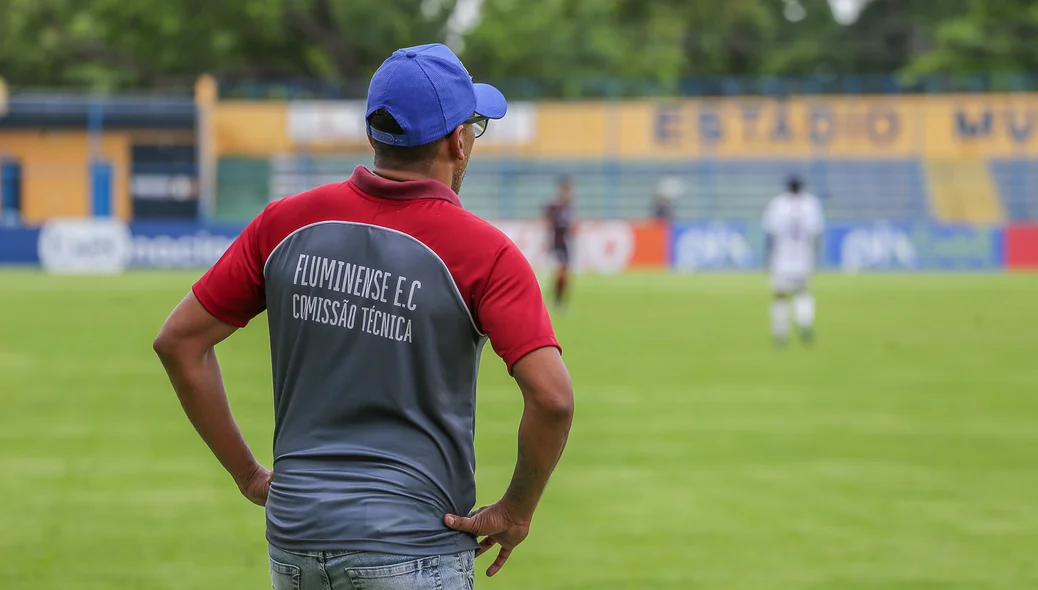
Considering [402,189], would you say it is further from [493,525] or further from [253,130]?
[253,130]

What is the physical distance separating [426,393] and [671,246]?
38.1 metres

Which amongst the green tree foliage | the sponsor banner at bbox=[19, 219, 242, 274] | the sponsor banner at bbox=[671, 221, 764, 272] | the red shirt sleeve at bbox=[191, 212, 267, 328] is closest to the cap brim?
the red shirt sleeve at bbox=[191, 212, 267, 328]

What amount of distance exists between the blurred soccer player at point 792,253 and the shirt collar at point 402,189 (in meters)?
16.8

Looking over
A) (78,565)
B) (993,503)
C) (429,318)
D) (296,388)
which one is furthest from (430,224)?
(993,503)

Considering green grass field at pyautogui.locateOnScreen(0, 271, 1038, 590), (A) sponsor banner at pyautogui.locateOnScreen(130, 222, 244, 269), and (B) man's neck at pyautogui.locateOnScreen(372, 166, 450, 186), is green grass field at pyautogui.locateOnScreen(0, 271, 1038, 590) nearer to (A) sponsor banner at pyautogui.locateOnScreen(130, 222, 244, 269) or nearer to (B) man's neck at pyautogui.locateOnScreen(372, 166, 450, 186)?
(B) man's neck at pyautogui.locateOnScreen(372, 166, 450, 186)

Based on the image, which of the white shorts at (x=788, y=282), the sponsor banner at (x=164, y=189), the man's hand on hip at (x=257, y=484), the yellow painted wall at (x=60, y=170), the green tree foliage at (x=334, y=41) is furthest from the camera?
the green tree foliage at (x=334, y=41)

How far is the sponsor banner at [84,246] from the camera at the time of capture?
37875 millimetres

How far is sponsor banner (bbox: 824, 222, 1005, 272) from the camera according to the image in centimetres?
3991

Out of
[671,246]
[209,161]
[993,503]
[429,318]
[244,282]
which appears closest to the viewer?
[429,318]

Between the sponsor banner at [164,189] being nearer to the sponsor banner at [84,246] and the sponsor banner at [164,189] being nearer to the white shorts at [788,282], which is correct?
the sponsor banner at [84,246]

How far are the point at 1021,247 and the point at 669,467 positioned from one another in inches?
1288

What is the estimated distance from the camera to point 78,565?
23.2 ft

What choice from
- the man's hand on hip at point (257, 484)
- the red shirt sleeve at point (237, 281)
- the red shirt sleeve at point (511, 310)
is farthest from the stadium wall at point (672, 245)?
the red shirt sleeve at point (511, 310)

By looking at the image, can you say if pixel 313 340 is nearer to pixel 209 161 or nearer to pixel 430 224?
pixel 430 224
